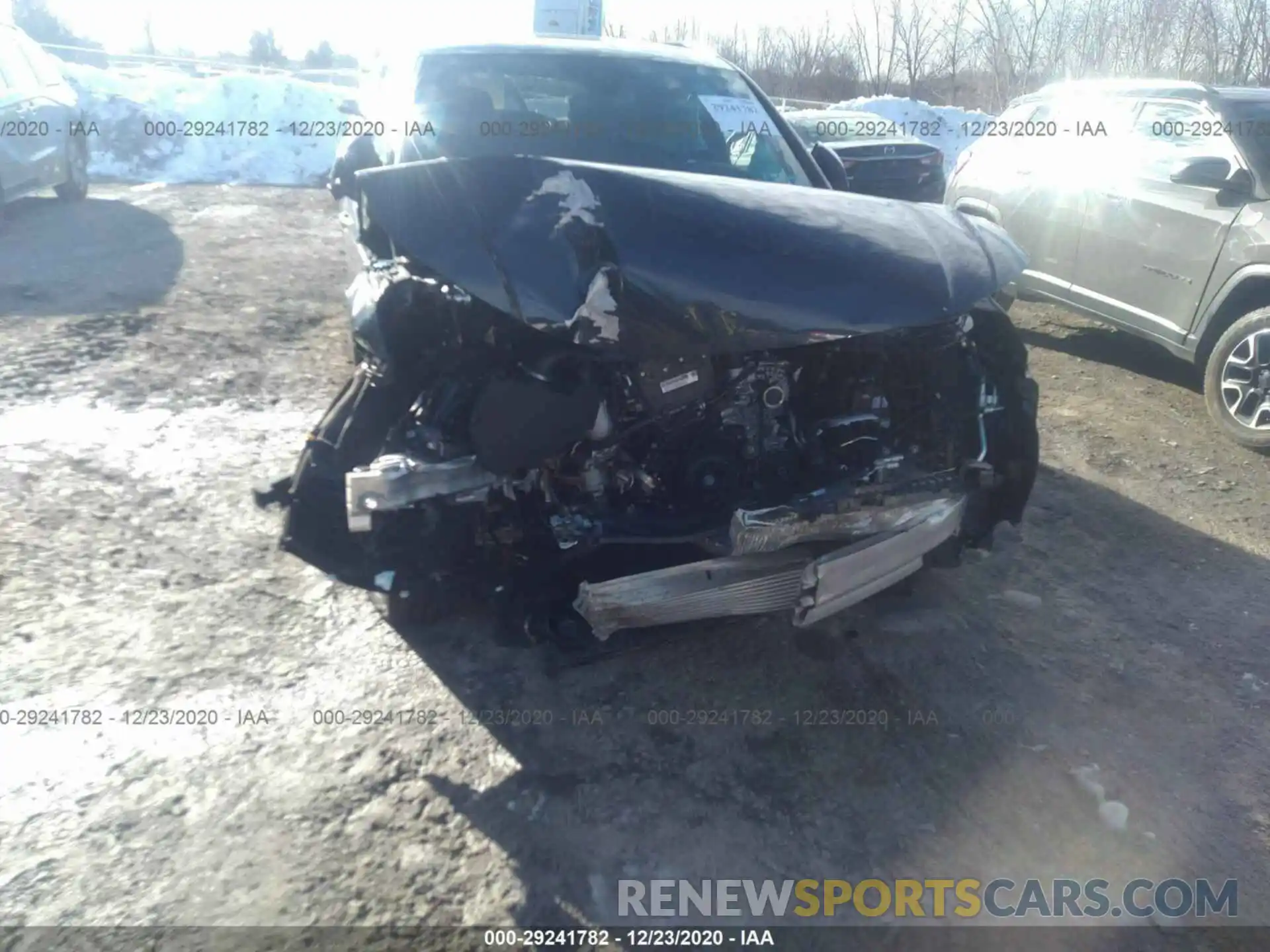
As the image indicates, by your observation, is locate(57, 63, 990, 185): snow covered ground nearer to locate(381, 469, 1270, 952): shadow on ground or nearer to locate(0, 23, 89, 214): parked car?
locate(0, 23, 89, 214): parked car

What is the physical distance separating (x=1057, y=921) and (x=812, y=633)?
4.25ft

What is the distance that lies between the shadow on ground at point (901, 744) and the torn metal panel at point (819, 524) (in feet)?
2.11

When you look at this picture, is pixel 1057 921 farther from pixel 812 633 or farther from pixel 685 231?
pixel 685 231

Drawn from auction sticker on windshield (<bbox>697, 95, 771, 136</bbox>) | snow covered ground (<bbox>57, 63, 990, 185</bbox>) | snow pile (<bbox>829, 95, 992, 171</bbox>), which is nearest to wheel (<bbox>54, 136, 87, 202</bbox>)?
snow covered ground (<bbox>57, 63, 990, 185</bbox>)

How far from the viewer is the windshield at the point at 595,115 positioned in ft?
13.0

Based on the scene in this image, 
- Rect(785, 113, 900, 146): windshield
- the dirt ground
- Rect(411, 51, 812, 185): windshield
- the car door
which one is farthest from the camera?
Rect(785, 113, 900, 146): windshield

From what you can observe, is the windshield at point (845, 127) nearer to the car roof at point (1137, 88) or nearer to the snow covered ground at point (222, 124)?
the snow covered ground at point (222, 124)

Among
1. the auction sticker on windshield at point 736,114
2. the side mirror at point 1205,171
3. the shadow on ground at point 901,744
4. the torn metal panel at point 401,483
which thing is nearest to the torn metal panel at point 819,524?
the shadow on ground at point 901,744

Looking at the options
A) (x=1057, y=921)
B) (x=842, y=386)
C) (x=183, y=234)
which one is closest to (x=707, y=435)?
(x=842, y=386)

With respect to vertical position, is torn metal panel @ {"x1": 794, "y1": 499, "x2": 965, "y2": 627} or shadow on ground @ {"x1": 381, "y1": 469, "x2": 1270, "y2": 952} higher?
torn metal panel @ {"x1": 794, "y1": 499, "x2": 965, "y2": 627}

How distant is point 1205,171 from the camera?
5.25 meters

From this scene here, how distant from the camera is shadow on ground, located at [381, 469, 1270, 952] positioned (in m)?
2.47

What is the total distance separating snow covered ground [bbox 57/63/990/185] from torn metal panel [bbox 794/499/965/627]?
10.2m

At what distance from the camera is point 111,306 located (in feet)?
21.5
